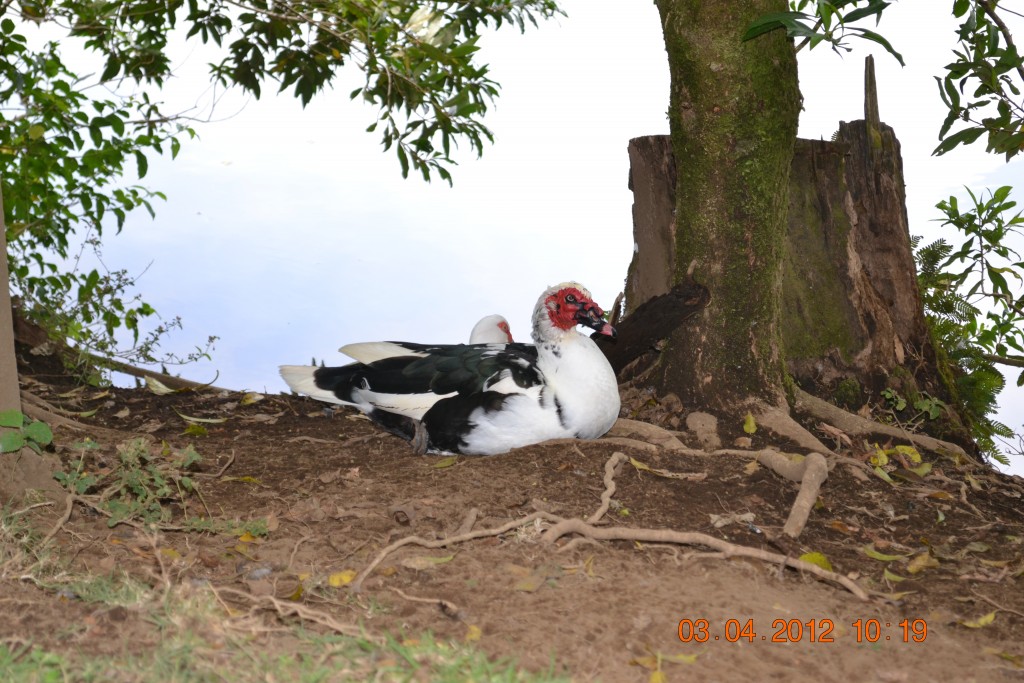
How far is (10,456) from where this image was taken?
4715 millimetres

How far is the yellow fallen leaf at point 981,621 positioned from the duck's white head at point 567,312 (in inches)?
97.0

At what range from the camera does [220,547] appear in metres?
4.38

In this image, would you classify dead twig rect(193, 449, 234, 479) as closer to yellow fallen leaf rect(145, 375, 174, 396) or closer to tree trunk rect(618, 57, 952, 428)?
yellow fallen leaf rect(145, 375, 174, 396)

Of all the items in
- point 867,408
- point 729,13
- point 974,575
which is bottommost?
point 974,575

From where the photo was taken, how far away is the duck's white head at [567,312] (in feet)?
19.1

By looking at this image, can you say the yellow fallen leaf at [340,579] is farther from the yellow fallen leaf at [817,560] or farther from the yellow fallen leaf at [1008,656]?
the yellow fallen leaf at [1008,656]

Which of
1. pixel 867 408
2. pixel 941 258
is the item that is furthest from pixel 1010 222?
pixel 867 408

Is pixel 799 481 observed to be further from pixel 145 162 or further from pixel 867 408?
pixel 145 162

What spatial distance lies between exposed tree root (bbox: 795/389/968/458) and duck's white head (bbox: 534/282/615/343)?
1737 mm

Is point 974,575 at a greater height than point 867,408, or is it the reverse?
point 867,408

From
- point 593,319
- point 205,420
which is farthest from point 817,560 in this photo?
point 205,420

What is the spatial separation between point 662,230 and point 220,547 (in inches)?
158

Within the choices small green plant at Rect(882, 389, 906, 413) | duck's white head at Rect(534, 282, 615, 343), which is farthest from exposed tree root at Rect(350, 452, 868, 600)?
small green plant at Rect(882, 389, 906, 413)

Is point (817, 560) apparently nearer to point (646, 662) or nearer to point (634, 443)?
point (646, 662)
